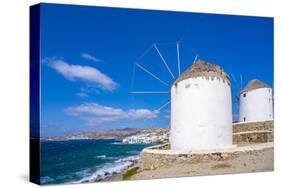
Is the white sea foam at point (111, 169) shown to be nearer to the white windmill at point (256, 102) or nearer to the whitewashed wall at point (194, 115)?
the whitewashed wall at point (194, 115)

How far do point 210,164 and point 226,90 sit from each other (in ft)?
4.64

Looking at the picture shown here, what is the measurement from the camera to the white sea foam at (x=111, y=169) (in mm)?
10734

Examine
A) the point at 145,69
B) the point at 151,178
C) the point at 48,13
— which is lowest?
the point at 151,178

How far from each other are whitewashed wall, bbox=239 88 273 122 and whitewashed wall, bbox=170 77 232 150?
3.76ft

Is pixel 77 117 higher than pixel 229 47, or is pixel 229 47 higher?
pixel 229 47

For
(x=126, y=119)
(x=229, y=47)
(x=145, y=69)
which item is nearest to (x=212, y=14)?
(x=229, y=47)

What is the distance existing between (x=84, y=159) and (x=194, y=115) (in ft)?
7.18

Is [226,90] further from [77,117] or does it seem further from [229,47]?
[77,117]

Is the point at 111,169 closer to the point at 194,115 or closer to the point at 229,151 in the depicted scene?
the point at 194,115

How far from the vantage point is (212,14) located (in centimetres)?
1209

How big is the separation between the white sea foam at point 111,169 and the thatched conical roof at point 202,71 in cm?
167

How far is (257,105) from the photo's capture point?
1296 centimetres

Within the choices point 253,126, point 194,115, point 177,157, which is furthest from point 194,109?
point 253,126

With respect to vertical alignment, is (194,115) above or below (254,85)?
below
